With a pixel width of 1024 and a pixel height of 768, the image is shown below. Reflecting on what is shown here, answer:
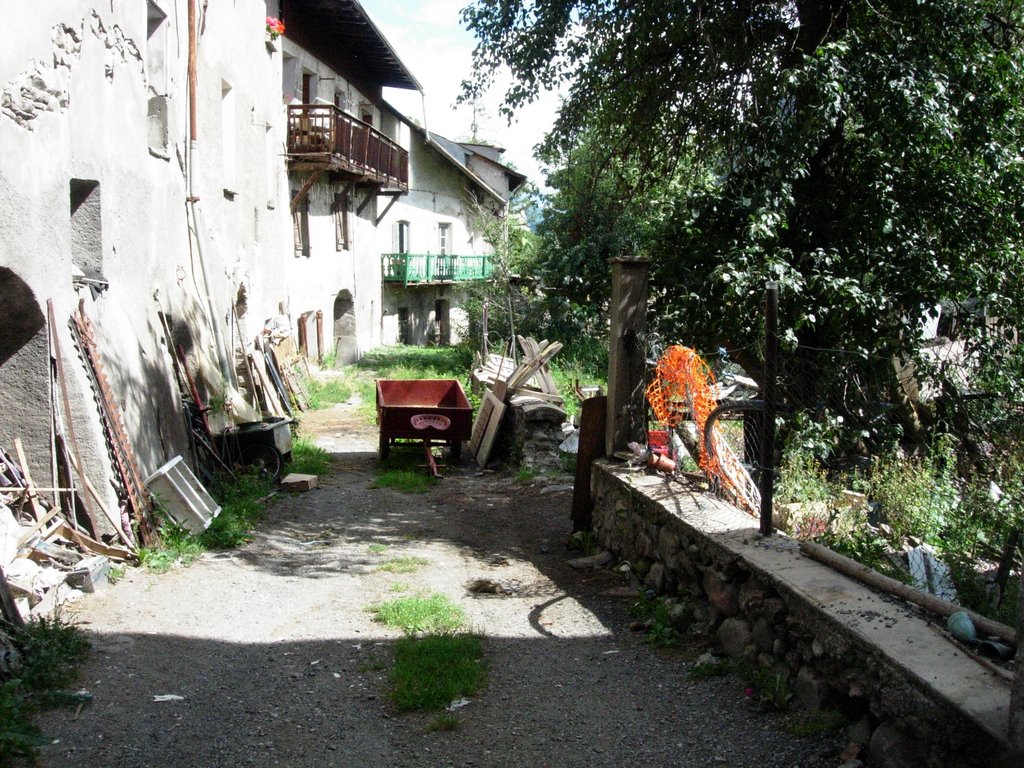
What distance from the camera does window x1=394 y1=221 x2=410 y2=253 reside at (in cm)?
3133

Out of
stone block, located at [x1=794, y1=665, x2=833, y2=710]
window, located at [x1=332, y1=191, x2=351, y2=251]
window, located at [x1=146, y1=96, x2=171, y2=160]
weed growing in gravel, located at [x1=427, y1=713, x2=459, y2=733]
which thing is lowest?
weed growing in gravel, located at [x1=427, y1=713, x2=459, y2=733]

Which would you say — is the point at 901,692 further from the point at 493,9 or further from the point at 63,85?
the point at 493,9

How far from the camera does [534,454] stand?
37.8 feet

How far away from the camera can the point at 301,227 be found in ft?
67.5

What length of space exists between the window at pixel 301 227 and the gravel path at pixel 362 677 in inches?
509

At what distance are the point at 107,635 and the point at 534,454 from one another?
657 cm

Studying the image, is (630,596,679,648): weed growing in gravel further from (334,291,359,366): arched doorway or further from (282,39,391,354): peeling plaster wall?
(334,291,359,366): arched doorway

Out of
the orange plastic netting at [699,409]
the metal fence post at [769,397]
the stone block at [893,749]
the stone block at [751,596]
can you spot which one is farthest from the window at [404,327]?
the stone block at [893,749]

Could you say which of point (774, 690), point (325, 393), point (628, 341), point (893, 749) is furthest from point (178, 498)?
point (325, 393)

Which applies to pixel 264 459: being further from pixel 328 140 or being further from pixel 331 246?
pixel 331 246

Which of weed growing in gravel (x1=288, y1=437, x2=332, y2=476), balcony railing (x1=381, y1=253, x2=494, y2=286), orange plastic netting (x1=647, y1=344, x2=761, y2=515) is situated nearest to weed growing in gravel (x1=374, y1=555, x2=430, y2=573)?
orange plastic netting (x1=647, y1=344, x2=761, y2=515)

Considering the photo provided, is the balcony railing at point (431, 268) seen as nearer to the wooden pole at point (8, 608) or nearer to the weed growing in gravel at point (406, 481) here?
the weed growing in gravel at point (406, 481)

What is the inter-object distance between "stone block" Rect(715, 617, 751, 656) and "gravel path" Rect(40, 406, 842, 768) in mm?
203

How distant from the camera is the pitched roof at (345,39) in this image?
20.2 metres
